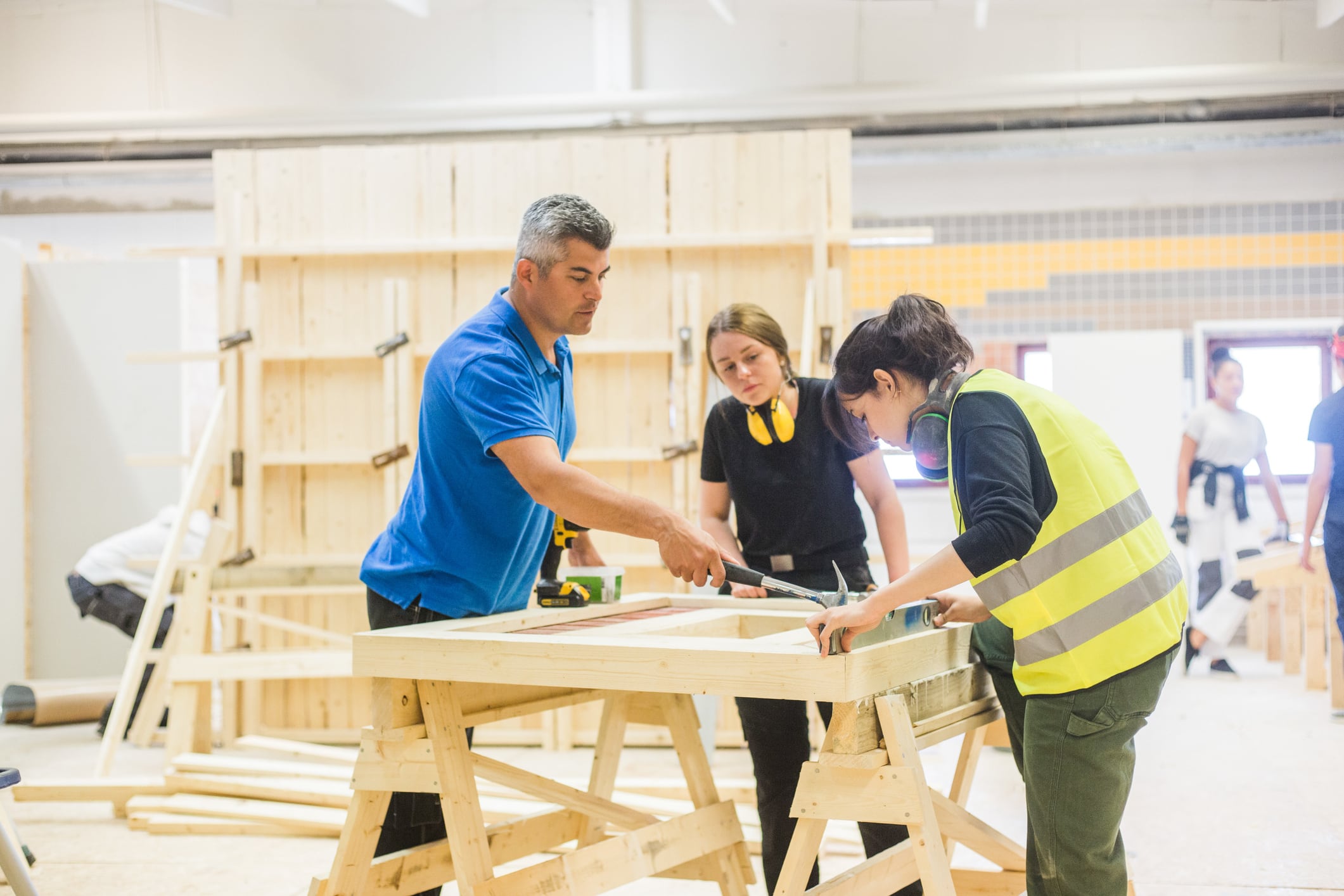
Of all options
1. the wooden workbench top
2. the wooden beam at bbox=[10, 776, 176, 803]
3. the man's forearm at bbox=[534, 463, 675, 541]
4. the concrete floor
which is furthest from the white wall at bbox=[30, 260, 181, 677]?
the man's forearm at bbox=[534, 463, 675, 541]

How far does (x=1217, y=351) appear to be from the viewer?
6.27 meters

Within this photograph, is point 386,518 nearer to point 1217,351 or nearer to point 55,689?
point 55,689

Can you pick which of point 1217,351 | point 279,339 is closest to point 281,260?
point 279,339

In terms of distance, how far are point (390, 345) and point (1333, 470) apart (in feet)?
12.9

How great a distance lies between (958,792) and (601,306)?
3.24 m

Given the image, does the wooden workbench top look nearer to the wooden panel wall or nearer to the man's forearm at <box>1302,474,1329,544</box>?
the wooden panel wall

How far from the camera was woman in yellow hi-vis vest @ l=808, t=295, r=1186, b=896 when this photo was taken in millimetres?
1672

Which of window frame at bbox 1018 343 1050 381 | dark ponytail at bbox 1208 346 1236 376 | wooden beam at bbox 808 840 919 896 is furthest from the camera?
window frame at bbox 1018 343 1050 381

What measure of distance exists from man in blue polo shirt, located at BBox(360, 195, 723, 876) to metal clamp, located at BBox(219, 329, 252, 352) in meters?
3.29

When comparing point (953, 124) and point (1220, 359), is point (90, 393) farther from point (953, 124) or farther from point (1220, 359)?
point (1220, 359)

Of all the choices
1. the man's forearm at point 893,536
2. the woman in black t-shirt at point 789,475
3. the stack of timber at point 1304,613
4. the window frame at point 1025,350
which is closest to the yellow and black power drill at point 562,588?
the woman in black t-shirt at point 789,475

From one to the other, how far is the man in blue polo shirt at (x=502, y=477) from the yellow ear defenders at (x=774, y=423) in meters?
0.54

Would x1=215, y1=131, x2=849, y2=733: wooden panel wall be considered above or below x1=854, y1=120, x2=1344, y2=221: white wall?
below

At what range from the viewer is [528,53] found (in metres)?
7.30
